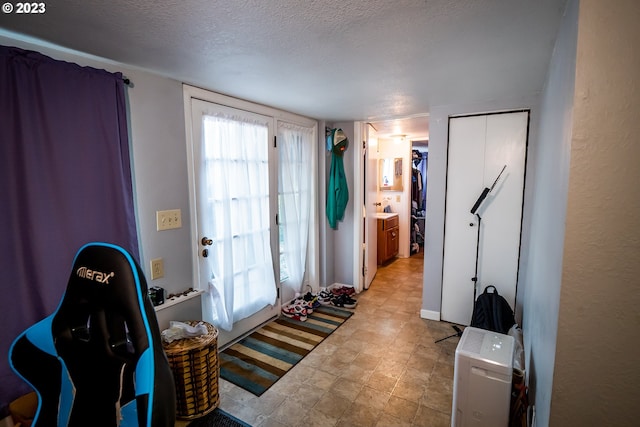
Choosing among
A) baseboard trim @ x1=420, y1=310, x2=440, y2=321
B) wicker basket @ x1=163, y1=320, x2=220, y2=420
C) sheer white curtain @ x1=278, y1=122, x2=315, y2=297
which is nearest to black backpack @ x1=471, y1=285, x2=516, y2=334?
baseboard trim @ x1=420, y1=310, x2=440, y2=321

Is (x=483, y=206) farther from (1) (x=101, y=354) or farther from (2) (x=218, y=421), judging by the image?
(1) (x=101, y=354)

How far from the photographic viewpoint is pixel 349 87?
7.50ft

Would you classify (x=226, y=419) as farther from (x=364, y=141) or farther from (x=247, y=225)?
(x=364, y=141)

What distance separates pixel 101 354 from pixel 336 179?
9.85ft

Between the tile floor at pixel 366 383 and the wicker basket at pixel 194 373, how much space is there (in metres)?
0.11

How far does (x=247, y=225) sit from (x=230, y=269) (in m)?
0.43

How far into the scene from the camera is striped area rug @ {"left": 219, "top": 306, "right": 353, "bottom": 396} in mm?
2260

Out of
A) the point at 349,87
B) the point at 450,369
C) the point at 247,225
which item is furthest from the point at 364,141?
the point at 450,369

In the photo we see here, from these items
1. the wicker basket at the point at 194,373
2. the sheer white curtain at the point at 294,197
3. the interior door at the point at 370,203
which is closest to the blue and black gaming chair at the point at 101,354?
the wicker basket at the point at 194,373

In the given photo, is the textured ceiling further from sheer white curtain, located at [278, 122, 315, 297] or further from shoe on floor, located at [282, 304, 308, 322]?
shoe on floor, located at [282, 304, 308, 322]

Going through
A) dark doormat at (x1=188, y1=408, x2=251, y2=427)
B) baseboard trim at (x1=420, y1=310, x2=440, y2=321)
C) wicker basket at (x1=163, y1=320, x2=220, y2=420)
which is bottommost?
dark doormat at (x1=188, y1=408, x2=251, y2=427)

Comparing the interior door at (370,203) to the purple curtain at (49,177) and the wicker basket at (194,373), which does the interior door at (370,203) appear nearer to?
the wicker basket at (194,373)

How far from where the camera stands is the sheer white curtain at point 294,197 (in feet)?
10.6

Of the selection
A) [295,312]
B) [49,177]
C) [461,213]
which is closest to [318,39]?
[49,177]
